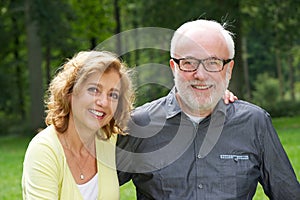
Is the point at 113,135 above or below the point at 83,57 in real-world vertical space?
below

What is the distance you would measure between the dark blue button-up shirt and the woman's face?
1.02ft

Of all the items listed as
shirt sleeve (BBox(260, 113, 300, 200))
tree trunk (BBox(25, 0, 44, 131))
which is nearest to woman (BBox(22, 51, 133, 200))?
shirt sleeve (BBox(260, 113, 300, 200))

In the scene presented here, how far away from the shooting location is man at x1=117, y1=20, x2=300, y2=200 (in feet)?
11.4

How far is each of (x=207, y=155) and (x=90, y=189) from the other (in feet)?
2.33

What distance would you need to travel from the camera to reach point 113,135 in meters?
3.60

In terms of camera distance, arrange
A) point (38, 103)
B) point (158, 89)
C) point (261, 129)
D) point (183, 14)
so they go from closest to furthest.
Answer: point (261, 129) → point (183, 14) → point (38, 103) → point (158, 89)

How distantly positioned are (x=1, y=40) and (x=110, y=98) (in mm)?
21073

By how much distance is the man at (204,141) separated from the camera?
3.46 m

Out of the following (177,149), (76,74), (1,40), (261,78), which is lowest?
(261,78)

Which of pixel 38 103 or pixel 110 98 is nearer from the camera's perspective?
pixel 110 98

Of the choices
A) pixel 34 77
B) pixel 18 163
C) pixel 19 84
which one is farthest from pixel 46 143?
pixel 19 84

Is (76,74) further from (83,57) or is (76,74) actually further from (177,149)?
(177,149)

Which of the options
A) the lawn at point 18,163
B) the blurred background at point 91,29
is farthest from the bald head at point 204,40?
the blurred background at point 91,29

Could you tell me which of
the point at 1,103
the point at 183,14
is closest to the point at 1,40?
the point at 1,103
